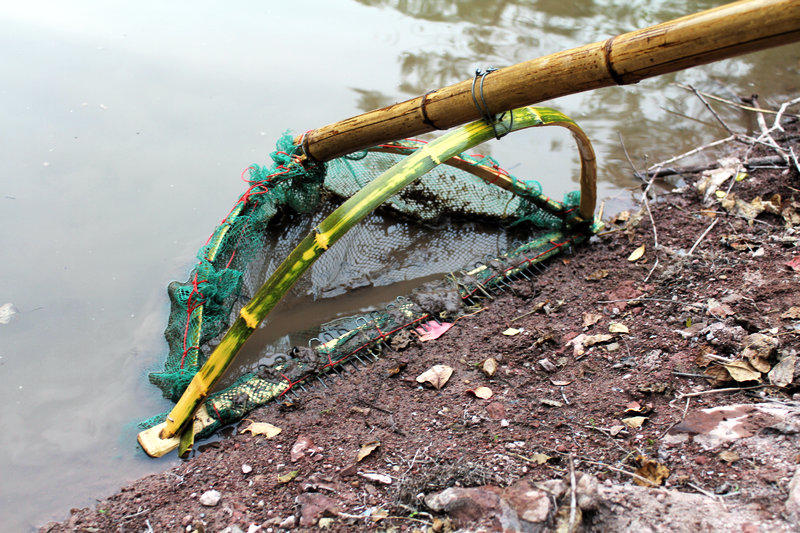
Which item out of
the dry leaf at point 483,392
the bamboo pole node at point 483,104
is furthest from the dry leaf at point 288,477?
the bamboo pole node at point 483,104

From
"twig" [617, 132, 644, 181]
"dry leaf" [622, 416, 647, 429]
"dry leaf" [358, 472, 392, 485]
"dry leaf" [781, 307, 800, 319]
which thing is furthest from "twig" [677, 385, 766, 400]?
"twig" [617, 132, 644, 181]

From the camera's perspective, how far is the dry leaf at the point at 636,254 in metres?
3.55

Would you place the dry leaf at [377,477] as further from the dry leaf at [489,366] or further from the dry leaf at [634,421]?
the dry leaf at [634,421]

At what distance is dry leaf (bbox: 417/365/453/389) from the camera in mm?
2801

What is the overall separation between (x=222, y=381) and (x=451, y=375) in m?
1.17

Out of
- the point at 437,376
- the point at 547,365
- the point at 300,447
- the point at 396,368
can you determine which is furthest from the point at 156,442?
the point at 547,365

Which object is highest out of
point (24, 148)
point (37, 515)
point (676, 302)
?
point (24, 148)

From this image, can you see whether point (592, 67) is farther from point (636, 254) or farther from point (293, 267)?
point (636, 254)

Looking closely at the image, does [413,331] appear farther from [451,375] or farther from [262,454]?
[262,454]

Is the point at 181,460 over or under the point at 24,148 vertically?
under

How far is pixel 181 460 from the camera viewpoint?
2678 millimetres

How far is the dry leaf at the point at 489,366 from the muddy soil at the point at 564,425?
2 cm

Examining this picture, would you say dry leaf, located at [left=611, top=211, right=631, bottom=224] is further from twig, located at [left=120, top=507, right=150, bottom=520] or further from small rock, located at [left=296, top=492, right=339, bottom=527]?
twig, located at [left=120, top=507, right=150, bottom=520]

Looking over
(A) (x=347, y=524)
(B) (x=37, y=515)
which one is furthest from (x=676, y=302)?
(B) (x=37, y=515)
